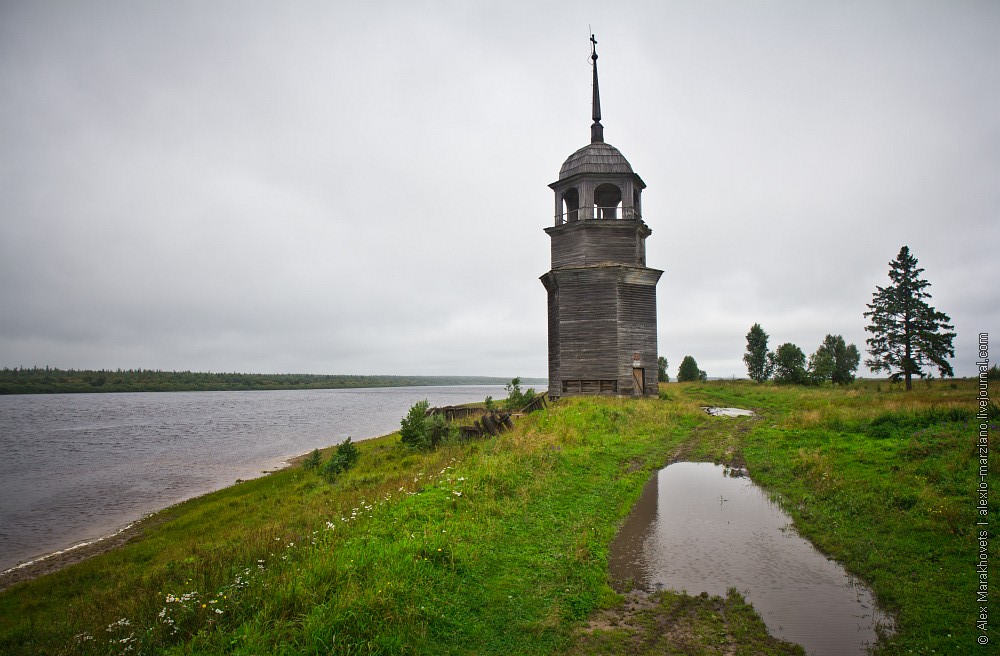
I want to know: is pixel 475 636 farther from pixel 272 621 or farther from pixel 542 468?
pixel 542 468

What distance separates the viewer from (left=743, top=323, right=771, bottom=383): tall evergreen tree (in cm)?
5453

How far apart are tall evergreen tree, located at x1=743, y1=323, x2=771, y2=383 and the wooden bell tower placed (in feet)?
116

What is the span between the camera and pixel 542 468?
1177 centimetres

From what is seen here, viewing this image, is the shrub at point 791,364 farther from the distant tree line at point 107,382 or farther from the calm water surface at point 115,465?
the distant tree line at point 107,382

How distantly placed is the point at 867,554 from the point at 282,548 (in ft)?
32.0

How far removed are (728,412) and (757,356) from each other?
35582 mm

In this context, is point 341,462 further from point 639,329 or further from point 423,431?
point 639,329

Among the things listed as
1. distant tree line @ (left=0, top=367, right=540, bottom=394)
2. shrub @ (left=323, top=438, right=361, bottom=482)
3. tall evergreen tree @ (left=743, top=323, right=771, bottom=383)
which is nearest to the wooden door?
shrub @ (left=323, top=438, right=361, bottom=482)

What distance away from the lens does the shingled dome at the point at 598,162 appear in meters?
27.7

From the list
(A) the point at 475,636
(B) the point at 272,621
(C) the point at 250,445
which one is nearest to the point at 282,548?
(B) the point at 272,621

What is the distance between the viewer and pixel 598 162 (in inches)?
1096

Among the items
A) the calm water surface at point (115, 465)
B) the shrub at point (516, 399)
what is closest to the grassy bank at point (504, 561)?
the calm water surface at point (115, 465)

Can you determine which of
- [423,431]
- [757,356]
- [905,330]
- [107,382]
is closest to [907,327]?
[905,330]

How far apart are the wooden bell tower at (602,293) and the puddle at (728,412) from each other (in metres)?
3.18
